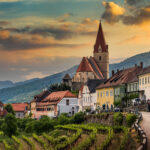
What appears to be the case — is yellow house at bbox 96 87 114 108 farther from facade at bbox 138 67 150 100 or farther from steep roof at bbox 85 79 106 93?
facade at bbox 138 67 150 100

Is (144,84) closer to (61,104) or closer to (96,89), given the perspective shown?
(96,89)

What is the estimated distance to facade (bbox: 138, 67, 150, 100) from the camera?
6969cm

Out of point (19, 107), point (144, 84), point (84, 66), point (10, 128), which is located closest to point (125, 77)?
point (144, 84)

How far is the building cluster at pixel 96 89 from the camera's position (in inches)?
3087

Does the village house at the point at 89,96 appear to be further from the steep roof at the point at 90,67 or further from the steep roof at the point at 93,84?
the steep roof at the point at 90,67

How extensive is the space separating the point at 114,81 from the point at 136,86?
10.7m

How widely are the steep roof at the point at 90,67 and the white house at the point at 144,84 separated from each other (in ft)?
325

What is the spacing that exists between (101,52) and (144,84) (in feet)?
407

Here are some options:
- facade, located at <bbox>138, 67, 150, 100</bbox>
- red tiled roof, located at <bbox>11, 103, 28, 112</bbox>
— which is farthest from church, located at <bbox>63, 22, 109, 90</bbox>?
facade, located at <bbox>138, 67, 150, 100</bbox>

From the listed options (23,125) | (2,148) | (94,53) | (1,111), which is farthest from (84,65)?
(2,148)

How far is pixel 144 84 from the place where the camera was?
236ft

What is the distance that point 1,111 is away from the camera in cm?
14888

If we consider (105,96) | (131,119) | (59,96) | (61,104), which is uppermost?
(59,96)

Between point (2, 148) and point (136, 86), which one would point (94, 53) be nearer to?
point (136, 86)
